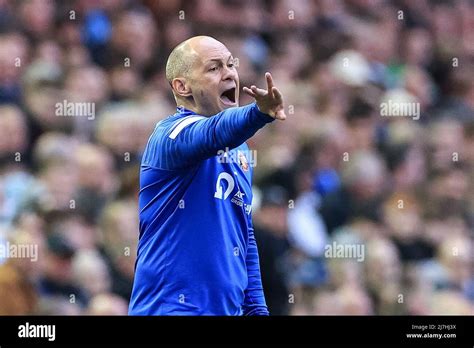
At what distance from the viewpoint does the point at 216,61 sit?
5336 millimetres

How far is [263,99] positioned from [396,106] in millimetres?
4963

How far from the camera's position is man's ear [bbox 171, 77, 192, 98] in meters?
5.35

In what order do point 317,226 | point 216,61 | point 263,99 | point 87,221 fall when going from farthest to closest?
point 317,226 < point 87,221 < point 216,61 < point 263,99

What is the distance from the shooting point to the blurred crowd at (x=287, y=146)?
784cm
